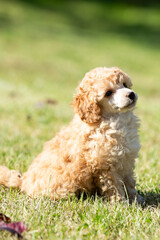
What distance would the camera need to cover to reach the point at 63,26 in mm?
21875

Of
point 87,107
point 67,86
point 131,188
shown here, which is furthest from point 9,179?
point 67,86

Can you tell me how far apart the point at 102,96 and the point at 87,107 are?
0.18 metres

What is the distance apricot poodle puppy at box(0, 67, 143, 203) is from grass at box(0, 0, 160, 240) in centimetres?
17

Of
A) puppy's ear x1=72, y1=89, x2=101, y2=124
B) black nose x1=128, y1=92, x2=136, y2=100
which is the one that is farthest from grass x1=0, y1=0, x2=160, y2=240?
black nose x1=128, y1=92, x2=136, y2=100

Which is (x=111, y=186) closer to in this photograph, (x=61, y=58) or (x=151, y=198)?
(x=151, y=198)

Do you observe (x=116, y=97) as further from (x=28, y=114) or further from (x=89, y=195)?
(x=28, y=114)

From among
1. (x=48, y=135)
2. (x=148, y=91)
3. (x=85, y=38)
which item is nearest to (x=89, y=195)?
(x=48, y=135)

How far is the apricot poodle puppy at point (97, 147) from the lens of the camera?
348 cm

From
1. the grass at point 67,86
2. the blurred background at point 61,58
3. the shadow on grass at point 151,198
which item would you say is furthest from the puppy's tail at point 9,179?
the shadow on grass at point 151,198

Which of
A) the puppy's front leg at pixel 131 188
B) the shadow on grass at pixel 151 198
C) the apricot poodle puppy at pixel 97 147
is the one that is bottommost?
the shadow on grass at pixel 151 198

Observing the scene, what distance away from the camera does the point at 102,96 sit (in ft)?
11.6

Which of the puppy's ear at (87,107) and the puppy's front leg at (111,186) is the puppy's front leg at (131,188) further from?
the puppy's ear at (87,107)

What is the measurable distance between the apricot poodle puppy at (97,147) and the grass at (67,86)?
169 mm

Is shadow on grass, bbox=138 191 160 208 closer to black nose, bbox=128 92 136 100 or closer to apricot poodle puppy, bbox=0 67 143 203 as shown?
apricot poodle puppy, bbox=0 67 143 203
